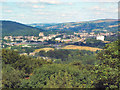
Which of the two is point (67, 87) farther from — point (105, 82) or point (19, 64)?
point (19, 64)

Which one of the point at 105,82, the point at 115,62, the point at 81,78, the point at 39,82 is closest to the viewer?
the point at 105,82

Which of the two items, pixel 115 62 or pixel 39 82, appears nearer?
pixel 115 62

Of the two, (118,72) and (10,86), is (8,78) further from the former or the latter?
(118,72)

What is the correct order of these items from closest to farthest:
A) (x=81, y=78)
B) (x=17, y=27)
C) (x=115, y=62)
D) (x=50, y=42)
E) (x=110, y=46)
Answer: (x=115, y=62)
(x=110, y=46)
(x=81, y=78)
(x=50, y=42)
(x=17, y=27)

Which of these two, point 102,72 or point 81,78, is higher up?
point 102,72

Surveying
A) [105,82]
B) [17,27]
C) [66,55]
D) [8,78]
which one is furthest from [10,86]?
[17,27]

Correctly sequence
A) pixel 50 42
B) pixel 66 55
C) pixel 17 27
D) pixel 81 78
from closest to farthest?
pixel 81 78 < pixel 66 55 < pixel 50 42 < pixel 17 27

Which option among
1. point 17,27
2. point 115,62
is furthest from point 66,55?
point 17,27

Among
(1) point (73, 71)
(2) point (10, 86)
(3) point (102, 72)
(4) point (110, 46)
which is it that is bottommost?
(2) point (10, 86)

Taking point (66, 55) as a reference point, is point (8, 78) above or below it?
above
